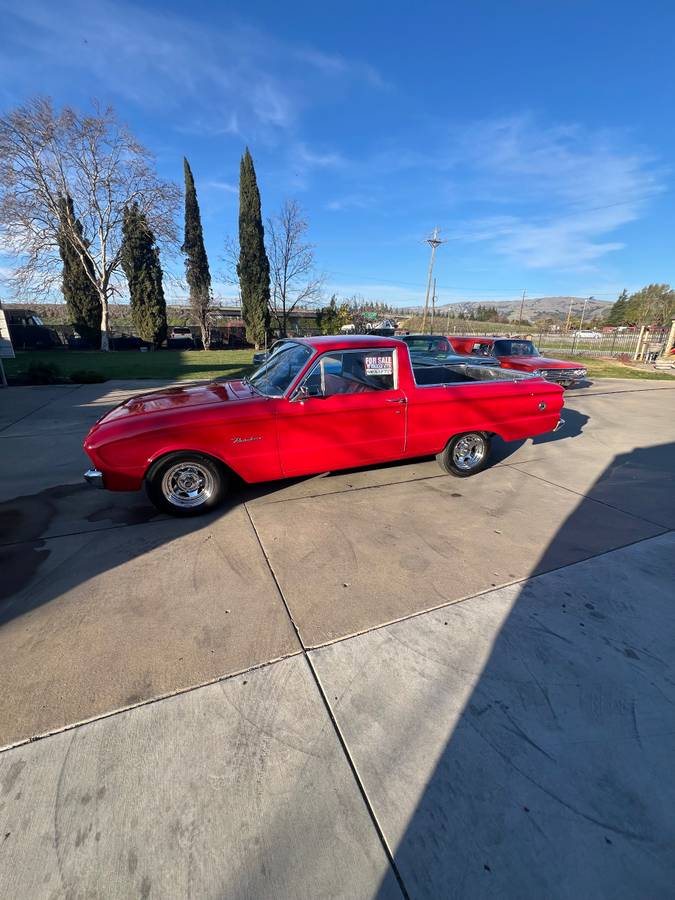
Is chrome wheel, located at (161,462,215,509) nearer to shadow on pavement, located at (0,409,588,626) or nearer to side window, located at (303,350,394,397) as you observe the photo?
shadow on pavement, located at (0,409,588,626)

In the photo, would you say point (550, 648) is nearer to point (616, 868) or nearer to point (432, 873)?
point (616, 868)

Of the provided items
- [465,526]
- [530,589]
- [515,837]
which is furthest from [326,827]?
[465,526]

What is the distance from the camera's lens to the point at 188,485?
3799 mm

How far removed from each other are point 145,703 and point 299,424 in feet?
8.16

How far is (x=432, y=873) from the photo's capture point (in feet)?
4.39

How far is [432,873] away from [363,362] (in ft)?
12.1

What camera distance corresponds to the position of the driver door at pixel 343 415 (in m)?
3.82

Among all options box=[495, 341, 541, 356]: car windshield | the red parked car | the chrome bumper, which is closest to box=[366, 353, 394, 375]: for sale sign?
the chrome bumper

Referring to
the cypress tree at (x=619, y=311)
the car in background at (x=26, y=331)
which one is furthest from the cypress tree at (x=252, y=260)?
the cypress tree at (x=619, y=311)

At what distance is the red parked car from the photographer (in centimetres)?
1124

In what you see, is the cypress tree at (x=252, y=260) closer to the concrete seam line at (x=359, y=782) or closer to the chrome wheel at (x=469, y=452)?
the chrome wheel at (x=469, y=452)

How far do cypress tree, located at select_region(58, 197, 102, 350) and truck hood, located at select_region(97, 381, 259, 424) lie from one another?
30.3 m

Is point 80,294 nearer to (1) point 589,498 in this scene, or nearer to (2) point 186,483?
(2) point 186,483

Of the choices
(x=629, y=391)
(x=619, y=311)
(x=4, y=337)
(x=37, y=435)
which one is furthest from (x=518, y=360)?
(x=619, y=311)
